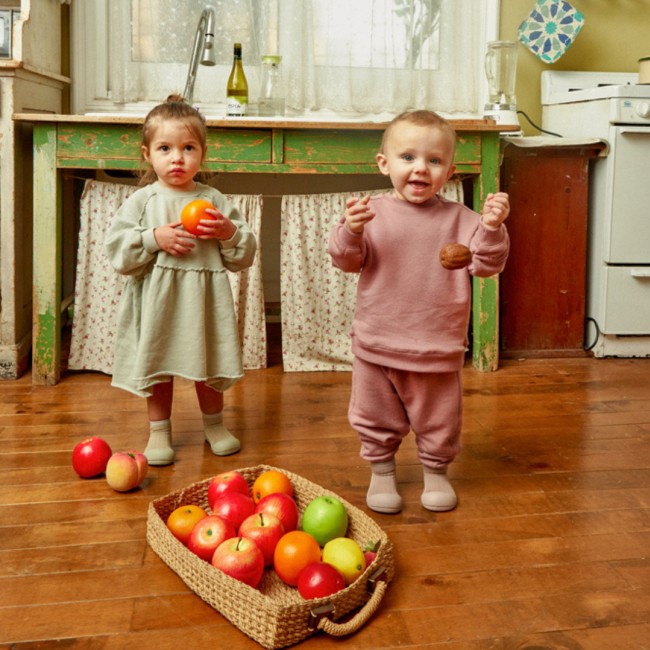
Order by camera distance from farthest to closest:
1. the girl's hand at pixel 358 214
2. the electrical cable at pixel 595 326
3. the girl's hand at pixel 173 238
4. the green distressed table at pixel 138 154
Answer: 1. the electrical cable at pixel 595 326
2. the green distressed table at pixel 138 154
3. the girl's hand at pixel 173 238
4. the girl's hand at pixel 358 214

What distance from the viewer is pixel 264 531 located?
4.85ft

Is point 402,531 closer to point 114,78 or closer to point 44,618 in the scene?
point 44,618

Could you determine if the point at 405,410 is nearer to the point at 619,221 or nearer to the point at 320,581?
the point at 320,581

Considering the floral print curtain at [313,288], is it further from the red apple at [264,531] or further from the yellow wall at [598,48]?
the red apple at [264,531]

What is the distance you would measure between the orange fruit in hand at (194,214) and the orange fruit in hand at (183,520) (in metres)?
0.62

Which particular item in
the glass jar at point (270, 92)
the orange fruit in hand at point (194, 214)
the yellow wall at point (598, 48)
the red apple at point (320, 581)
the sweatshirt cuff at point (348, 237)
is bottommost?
the red apple at point (320, 581)

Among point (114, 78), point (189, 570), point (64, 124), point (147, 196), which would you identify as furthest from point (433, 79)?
point (189, 570)

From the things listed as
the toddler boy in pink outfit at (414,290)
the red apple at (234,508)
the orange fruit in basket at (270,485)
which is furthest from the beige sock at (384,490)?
the red apple at (234,508)

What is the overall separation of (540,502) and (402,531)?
1.10ft

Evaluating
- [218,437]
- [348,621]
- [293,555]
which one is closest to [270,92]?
[218,437]

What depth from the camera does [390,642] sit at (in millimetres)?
1272

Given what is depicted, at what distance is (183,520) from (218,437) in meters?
0.59

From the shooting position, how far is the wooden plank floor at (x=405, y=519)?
4.29 ft

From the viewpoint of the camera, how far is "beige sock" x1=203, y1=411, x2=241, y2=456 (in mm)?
2088
